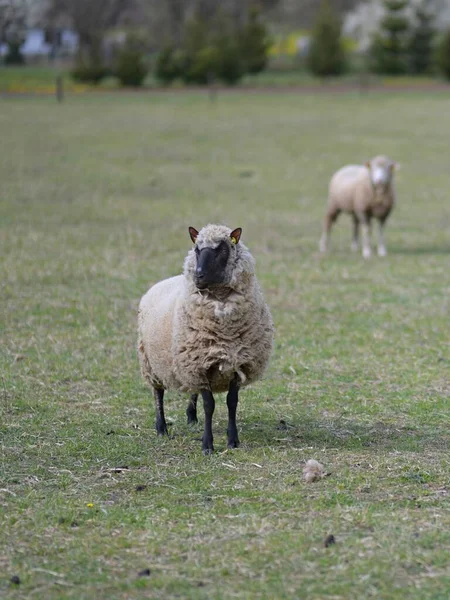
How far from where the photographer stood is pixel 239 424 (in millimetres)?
6930

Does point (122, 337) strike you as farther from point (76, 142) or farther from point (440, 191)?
point (76, 142)

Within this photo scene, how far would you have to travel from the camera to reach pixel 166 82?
209ft

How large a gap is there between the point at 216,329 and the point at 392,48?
210 ft

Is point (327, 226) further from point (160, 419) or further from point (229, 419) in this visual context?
point (229, 419)

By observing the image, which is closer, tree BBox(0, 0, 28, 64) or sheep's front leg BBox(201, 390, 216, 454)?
sheep's front leg BBox(201, 390, 216, 454)

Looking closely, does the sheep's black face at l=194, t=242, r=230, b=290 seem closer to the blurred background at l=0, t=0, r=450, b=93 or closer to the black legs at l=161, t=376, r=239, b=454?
the black legs at l=161, t=376, r=239, b=454

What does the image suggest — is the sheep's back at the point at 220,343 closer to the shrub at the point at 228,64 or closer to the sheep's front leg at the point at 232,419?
the sheep's front leg at the point at 232,419

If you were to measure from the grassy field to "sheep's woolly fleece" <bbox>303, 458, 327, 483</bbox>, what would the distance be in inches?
1.8

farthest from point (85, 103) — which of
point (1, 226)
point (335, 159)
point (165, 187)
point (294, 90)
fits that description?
point (1, 226)

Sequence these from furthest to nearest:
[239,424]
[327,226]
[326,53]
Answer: [326,53] → [327,226] → [239,424]

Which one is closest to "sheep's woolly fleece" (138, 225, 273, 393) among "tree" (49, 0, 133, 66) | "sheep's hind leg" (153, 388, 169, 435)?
"sheep's hind leg" (153, 388, 169, 435)

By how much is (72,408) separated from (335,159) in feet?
69.7

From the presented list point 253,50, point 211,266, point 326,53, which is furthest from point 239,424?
point 253,50

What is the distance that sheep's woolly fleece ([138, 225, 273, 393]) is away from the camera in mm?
6227
